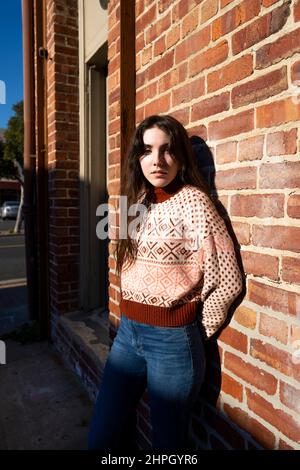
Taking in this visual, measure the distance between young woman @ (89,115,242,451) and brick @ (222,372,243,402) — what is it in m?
0.11

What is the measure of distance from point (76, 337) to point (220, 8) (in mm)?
2657

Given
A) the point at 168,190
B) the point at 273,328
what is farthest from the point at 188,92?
the point at 273,328

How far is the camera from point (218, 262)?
1312 mm

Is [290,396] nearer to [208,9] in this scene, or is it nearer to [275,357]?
[275,357]

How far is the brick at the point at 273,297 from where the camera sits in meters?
1.14

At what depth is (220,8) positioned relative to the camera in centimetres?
135

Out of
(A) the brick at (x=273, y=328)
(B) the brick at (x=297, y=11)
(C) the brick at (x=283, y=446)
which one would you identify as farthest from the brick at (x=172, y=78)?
(C) the brick at (x=283, y=446)

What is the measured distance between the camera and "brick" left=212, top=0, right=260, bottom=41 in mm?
1217

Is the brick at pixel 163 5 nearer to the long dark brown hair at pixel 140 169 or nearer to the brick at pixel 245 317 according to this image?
the long dark brown hair at pixel 140 169

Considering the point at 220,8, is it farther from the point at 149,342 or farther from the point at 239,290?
the point at 149,342

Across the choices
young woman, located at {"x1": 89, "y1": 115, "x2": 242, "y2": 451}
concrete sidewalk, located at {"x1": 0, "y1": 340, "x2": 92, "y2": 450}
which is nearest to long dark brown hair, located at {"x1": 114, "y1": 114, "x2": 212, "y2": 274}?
young woman, located at {"x1": 89, "y1": 115, "x2": 242, "y2": 451}

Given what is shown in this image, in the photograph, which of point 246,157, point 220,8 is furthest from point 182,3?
point 246,157
